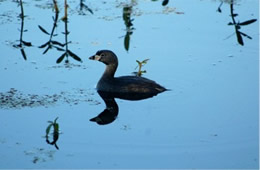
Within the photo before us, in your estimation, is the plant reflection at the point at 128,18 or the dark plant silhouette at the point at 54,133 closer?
the dark plant silhouette at the point at 54,133

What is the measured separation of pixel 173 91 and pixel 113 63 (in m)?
0.95

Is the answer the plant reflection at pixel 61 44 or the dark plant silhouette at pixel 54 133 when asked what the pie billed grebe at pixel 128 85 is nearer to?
the plant reflection at pixel 61 44

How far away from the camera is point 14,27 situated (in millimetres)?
11039

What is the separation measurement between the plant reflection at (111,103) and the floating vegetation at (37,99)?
22 cm

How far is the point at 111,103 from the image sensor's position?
8977mm

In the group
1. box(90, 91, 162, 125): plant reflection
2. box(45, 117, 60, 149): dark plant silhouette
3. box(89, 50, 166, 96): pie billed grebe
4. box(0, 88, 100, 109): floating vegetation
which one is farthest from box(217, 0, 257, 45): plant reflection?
box(45, 117, 60, 149): dark plant silhouette

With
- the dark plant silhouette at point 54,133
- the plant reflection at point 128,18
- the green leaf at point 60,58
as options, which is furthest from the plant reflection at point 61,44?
the dark plant silhouette at point 54,133

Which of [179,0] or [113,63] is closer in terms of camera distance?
[113,63]

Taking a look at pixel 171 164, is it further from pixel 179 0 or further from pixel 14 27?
pixel 179 0

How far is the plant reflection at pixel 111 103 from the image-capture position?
8.33 meters

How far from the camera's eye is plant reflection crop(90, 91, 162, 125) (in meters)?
8.33

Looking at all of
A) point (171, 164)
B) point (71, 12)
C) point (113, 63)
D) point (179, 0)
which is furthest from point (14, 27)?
point (171, 164)

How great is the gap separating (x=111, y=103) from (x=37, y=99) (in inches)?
36.3

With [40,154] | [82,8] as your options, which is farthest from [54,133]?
[82,8]
